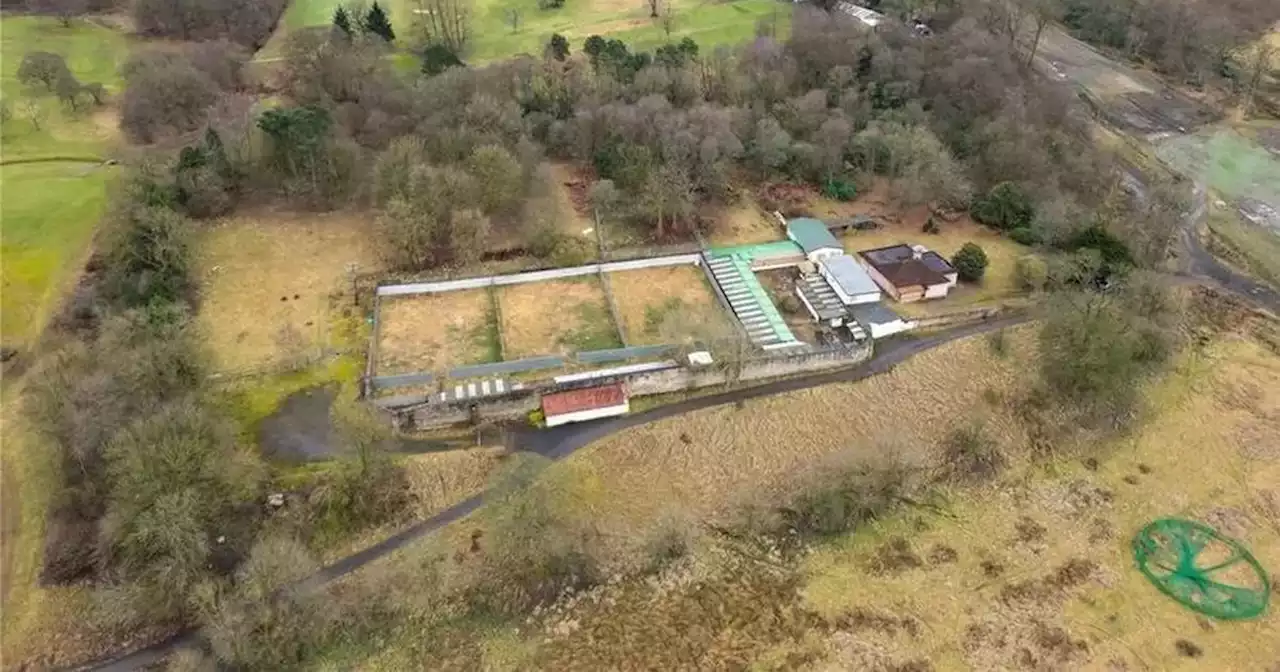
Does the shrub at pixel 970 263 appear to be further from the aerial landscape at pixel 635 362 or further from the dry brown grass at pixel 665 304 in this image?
the dry brown grass at pixel 665 304

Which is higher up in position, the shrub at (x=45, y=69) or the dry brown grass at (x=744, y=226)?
the shrub at (x=45, y=69)

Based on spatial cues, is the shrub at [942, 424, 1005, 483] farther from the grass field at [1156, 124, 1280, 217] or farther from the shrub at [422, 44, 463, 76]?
the shrub at [422, 44, 463, 76]

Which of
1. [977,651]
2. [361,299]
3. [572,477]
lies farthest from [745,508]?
[361,299]

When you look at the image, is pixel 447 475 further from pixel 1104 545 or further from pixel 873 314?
pixel 1104 545

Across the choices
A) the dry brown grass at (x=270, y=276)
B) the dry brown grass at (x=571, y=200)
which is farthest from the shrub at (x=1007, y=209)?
the dry brown grass at (x=270, y=276)

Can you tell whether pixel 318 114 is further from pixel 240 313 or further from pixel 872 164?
pixel 872 164

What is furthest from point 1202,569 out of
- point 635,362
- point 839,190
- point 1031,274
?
point 839,190
